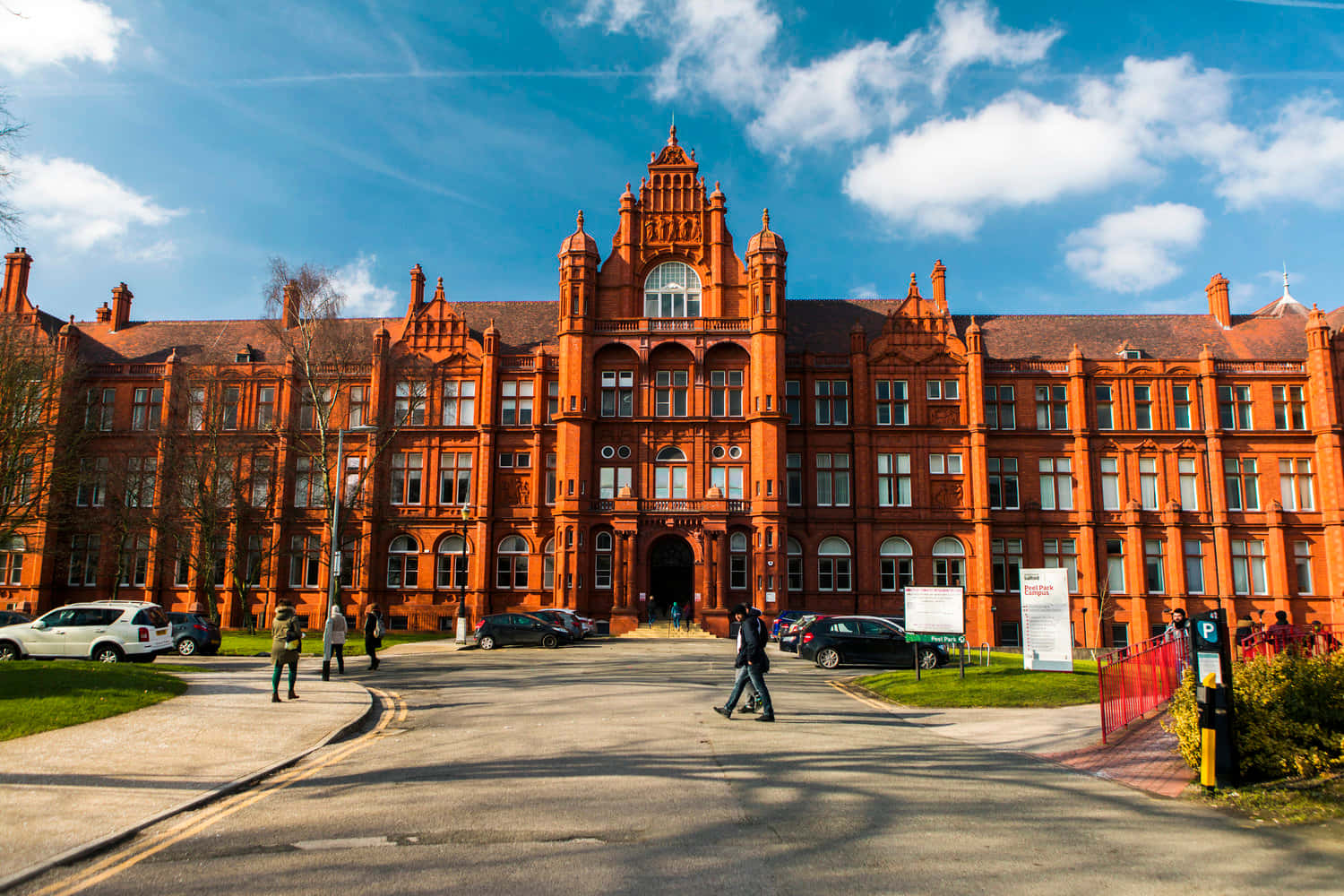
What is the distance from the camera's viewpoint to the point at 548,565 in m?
45.8

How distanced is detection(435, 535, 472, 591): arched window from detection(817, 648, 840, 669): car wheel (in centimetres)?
2583

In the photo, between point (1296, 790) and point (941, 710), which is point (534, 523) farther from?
point (1296, 790)

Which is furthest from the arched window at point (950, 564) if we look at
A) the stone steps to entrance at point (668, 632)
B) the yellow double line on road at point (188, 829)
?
the yellow double line on road at point (188, 829)

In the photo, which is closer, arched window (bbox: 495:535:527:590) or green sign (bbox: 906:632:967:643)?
green sign (bbox: 906:632:967:643)

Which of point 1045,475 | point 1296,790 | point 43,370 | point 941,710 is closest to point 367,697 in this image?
point 941,710

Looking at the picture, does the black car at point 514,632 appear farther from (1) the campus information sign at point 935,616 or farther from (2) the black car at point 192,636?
(1) the campus information sign at point 935,616

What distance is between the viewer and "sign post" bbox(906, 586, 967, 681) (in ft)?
66.2

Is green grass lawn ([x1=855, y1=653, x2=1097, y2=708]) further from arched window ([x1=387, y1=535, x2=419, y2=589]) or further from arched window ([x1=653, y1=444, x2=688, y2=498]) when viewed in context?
arched window ([x1=387, y1=535, x2=419, y2=589])

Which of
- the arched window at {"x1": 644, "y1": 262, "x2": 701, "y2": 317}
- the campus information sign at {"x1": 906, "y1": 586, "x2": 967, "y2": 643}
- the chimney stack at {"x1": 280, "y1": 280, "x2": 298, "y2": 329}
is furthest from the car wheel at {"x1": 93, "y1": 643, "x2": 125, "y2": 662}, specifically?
the arched window at {"x1": 644, "y1": 262, "x2": 701, "y2": 317}

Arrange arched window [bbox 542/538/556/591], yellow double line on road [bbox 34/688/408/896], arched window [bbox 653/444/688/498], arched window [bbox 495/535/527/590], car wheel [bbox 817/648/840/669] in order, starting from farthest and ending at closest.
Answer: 1. arched window [bbox 495/535/527/590]
2. arched window [bbox 542/538/556/591]
3. arched window [bbox 653/444/688/498]
4. car wheel [bbox 817/648/840/669]
5. yellow double line on road [bbox 34/688/408/896]

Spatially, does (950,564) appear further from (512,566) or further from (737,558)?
(512,566)

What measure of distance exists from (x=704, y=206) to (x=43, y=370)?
3096 cm

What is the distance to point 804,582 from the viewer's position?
44625mm

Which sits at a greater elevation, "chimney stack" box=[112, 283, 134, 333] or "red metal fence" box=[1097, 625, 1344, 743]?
"chimney stack" box=[112, 283, 134, 333]
